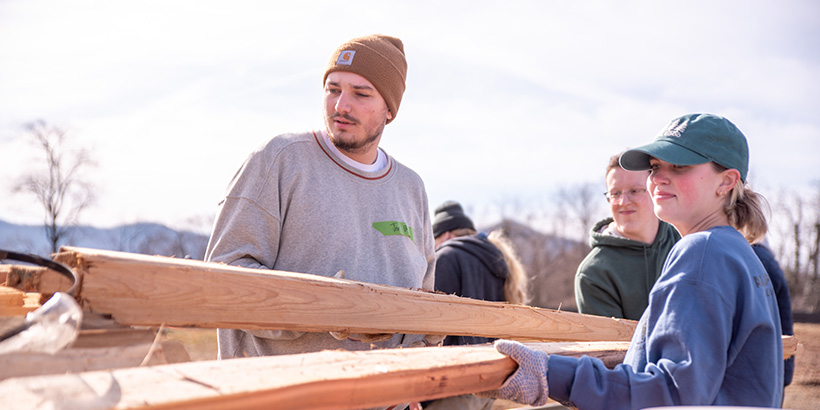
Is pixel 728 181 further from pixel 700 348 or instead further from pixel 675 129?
pixel 700 348

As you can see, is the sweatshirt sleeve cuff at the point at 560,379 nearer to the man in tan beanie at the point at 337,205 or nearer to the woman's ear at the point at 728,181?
the man in tan beanie at the point at 337,205

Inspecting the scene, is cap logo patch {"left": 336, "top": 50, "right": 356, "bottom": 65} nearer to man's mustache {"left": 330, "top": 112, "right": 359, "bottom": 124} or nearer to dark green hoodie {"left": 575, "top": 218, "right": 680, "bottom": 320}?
man's mustache {"left": 330, "top": 112, "right": 359, "bottom": 124}

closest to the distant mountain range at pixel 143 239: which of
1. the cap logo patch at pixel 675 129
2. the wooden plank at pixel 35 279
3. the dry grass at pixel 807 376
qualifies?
the dry grass at pixel 807 376

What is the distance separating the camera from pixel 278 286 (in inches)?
71.7

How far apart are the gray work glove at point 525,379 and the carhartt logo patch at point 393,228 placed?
1.13 m

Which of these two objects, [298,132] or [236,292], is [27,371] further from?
[298,132]

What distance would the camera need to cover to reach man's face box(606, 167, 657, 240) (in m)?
3.59

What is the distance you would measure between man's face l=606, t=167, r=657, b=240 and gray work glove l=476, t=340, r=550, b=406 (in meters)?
2.22

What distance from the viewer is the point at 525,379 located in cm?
161

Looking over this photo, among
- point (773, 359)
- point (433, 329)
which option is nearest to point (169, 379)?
point (433, 329)

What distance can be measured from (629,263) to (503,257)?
4.42ft

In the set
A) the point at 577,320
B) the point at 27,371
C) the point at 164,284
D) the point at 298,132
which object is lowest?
the point at 577,320

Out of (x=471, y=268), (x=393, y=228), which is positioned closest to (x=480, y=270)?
(x=471, y=268)

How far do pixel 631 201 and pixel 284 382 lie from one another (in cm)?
298
